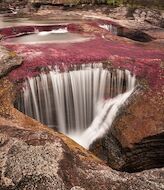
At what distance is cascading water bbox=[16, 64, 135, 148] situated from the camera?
Answer: 18328 millimetres

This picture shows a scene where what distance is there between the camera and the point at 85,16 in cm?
4081

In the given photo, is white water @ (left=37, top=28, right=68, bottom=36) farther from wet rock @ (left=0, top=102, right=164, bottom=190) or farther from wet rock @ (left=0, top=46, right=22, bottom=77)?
wet rock @ (left=0, top=102, right=164, bottom=190)

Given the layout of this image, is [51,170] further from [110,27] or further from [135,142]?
[110,27]

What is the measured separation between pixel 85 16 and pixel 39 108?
24.3m

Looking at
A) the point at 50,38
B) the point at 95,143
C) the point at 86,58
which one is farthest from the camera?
the point at 50,38

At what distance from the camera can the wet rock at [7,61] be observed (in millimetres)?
18444

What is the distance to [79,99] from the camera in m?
19.2

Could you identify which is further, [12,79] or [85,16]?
[85,16]

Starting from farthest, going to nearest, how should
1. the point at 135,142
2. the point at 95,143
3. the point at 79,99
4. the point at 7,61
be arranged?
the point at 79,99 < the point at 7,61 < the point at 95,143 < the point at 135,142

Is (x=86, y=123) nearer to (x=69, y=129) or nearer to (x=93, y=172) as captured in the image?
(x=69, y=129)

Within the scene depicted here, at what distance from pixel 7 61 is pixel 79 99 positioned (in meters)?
4.24

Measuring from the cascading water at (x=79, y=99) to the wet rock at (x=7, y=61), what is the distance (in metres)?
1.17

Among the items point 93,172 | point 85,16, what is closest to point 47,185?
point 93,172

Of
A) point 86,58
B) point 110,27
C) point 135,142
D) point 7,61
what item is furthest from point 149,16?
point 135,142
